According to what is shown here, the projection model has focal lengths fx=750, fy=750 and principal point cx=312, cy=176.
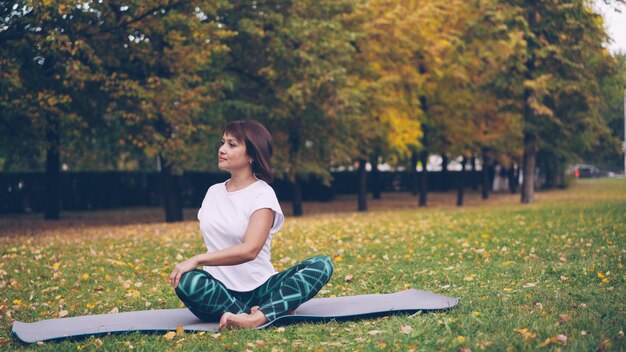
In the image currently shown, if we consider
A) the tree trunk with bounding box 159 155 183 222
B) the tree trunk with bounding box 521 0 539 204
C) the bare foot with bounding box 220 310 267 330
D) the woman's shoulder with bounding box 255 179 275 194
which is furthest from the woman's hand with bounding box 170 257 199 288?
the tree trunk with bounding box 521 0 539 204

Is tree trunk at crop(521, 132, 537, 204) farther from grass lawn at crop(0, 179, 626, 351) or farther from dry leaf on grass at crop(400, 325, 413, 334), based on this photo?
dry leaf on grass at crop(400, 325, 413, 334)

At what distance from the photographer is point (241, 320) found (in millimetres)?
5758

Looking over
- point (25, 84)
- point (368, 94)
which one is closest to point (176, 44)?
point (25, 84)

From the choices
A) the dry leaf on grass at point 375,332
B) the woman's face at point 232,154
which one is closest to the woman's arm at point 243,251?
the woman's face at point 232,154

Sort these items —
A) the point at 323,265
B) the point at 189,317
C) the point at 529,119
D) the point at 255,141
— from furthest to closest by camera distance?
the point at 529,119 < the point at 189,317 < the point at 323,265 < the point at 255,141

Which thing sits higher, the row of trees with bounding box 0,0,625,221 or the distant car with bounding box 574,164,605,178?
the row of trees with bounding box 0,0,625,221

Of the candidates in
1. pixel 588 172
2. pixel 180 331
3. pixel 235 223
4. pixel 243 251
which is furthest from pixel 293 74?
pixel 588 172

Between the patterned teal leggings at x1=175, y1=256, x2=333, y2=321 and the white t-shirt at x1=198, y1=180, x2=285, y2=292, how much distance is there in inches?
4.1

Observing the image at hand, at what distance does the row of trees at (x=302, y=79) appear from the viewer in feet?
62.9

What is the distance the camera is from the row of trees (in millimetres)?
19172

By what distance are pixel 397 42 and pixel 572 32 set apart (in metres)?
6.26

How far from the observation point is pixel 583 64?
2781 centimetres

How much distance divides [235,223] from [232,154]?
527 mm

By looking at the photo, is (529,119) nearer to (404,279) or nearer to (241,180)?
(404,279)
